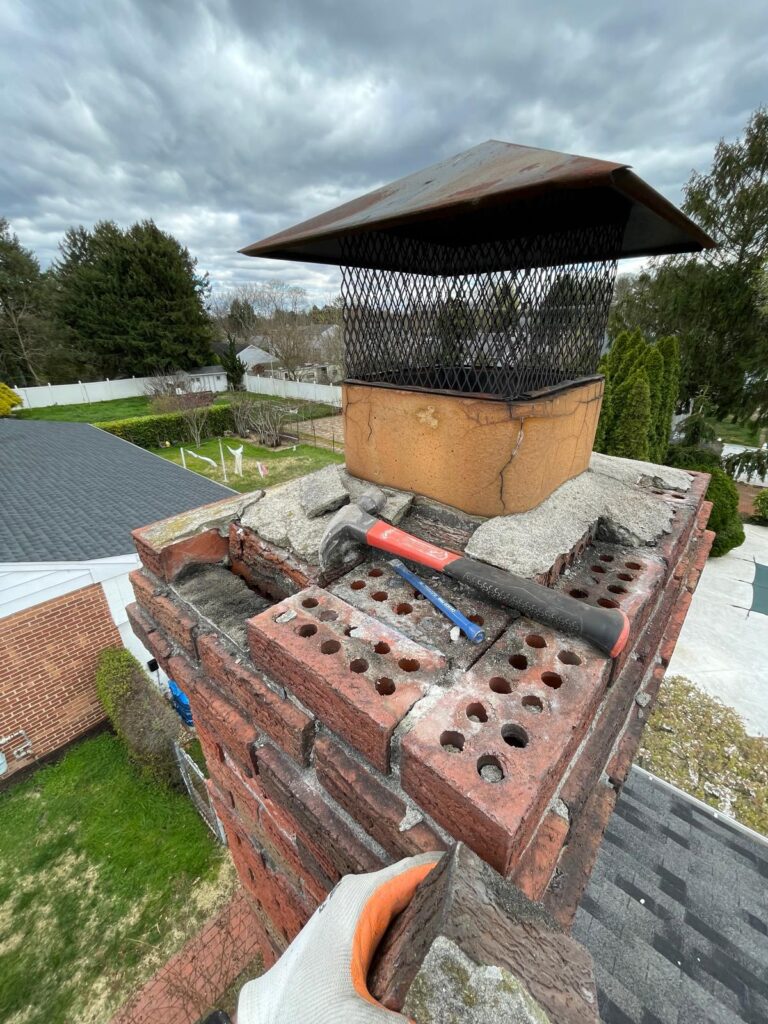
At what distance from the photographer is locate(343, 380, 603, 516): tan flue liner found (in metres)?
1.86

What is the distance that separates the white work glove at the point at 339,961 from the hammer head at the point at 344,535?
3.57ft

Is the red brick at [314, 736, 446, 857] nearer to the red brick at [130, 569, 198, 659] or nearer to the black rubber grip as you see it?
the black rubber grip

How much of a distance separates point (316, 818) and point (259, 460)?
66.6ft

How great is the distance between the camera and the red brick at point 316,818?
1.27 meters

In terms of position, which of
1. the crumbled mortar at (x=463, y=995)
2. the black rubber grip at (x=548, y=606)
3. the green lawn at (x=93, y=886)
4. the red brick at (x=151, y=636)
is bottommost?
the green lawn at (x=93, y=886)

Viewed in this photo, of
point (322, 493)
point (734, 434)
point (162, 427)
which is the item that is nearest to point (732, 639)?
point (322, 493)

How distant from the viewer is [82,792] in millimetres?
7031

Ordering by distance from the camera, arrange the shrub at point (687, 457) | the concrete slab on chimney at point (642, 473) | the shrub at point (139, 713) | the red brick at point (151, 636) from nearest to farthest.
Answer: the red brick at point (151, 636), the concrete slab on chimney at point (642, 473), the shrub at point (139, 713), the shrub at point (687, 457)

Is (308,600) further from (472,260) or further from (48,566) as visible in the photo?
(48,566)

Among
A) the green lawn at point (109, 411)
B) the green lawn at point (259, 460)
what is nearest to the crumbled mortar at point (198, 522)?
the green lawn at point (259, 460)

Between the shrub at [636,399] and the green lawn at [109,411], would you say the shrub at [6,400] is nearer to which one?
the green lawn at [109,411]

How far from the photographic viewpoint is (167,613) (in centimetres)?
204

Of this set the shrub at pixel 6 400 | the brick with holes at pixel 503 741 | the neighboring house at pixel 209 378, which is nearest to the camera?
the brick with holes at pixel 503 741

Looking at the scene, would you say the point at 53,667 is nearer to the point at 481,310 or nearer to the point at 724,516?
the point at 481,310
